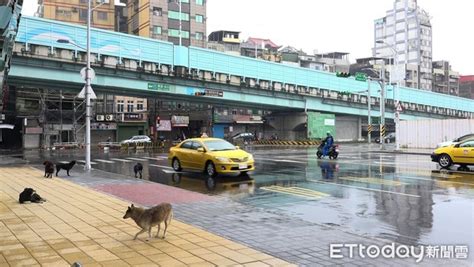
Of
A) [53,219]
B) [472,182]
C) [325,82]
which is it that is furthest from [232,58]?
[53,219]

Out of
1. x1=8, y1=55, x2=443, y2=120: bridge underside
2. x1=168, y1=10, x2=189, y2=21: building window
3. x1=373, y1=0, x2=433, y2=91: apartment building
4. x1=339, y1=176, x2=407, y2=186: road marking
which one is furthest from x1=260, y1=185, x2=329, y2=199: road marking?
x1=373, y1=0, x2=433, y2=91: apartment building

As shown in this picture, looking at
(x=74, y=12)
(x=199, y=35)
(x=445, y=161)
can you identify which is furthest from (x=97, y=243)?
(x=199, y=35)

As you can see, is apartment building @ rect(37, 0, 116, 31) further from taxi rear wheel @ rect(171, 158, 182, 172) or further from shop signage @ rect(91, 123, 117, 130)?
taxi rear wheel @ rect(171, 158, 182, 172)

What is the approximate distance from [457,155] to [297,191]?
Answer: 9429 mm

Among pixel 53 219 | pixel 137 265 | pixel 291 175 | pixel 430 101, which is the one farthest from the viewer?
pixel 430 101

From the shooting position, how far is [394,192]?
479 inches

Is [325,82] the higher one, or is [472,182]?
[325,82]

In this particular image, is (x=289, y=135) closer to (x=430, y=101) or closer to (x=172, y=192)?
(x=430, y=101)

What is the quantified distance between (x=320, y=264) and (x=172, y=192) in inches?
284

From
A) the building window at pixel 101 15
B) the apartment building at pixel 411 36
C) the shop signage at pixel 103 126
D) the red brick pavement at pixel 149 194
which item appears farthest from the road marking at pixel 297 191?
the apartment building at pixel 411 36

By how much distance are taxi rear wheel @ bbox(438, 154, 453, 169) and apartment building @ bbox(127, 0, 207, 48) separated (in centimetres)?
5632

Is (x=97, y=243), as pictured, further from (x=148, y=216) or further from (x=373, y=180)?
(x=373, y=180)

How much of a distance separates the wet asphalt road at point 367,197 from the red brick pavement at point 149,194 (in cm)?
96

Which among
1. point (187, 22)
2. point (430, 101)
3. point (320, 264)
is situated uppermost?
point (187, 22)
